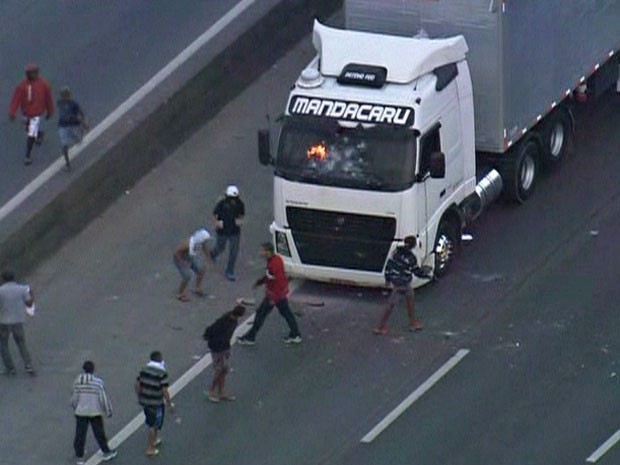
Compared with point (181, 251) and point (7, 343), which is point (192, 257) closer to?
point (181, 251)

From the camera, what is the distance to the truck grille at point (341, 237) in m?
33.2

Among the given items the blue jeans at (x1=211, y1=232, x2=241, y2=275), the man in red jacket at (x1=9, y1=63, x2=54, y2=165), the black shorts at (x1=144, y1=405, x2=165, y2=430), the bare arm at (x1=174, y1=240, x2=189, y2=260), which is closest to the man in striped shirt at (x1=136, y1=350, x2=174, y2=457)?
the black shorts at (x1=144, y1=405, x2=165, y2=430)

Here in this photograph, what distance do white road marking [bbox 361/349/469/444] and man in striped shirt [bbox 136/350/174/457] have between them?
2.53 meters

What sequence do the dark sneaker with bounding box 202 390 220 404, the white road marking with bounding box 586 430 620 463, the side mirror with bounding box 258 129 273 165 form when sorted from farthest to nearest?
the side mirror with bounding box 258 129 273 165, the dark sneaker with bounding box 202 390 220 404, the white road marking with bounding box 586 430 620 463

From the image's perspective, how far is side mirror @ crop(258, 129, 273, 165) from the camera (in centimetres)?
3362

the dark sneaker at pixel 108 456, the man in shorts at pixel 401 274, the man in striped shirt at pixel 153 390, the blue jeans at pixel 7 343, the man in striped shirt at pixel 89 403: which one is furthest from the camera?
the man in shorts at pixel 401 274

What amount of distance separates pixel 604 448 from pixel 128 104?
11596mm

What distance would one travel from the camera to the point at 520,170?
36.1m

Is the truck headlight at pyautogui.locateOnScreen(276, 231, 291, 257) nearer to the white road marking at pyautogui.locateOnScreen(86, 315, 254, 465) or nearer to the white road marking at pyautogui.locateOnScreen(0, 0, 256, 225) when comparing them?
the white road marking at pyautogui.locateOnScreen(86, 315, 254, 465)

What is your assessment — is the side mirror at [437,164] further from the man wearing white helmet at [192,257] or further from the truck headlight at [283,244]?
the man wearing white helmet at [192,257]

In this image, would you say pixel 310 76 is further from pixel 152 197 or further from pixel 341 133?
pixel 152 197

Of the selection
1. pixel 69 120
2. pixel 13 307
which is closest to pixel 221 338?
pixel 13 307

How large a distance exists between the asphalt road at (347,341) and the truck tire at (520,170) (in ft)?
0.84

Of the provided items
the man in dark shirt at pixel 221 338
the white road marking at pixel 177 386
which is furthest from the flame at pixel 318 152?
the man in dark shirt at pixel 221 338
